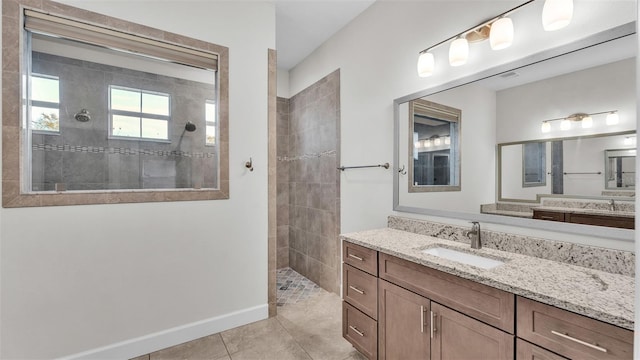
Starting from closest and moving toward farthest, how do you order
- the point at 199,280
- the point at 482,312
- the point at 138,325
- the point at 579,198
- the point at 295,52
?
1. the point at 482,312
2. the point at 579,198
3. the point at 138,325
4. the point at 199,280
5. the point at 295,52

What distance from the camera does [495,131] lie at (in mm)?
1714

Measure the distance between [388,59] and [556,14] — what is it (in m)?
1.20

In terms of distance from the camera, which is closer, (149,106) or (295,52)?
(149,106)

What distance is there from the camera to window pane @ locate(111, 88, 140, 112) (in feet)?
6.55

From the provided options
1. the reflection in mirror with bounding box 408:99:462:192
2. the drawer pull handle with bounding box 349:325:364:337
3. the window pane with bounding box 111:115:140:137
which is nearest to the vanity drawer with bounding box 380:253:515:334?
the drawer pull handle with bounding box 349:325:364:337

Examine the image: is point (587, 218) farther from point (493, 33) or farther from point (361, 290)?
point (361, 290)

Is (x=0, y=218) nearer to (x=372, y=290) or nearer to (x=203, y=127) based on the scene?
(x=203, y=127)

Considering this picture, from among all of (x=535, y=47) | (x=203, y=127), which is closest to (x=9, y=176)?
(x=203, y=127)

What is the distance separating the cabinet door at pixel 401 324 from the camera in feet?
4.77

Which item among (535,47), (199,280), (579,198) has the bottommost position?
(199,280)

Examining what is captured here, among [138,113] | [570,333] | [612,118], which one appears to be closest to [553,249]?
[570,333]

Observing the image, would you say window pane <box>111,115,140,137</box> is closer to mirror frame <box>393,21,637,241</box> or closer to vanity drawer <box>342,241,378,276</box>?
vanity drawer <box>342,241,378,276</box>

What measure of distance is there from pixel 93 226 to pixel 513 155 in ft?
8.96

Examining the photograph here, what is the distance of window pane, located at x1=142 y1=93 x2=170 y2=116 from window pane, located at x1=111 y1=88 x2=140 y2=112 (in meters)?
0.04
